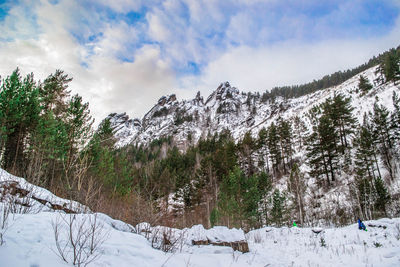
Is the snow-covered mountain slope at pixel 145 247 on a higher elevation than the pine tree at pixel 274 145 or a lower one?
lower

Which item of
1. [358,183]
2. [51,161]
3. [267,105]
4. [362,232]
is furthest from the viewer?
[267,105]

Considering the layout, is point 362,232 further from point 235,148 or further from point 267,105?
point 267,105

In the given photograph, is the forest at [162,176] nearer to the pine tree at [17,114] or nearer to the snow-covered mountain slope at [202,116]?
the pine tree at [17,114]

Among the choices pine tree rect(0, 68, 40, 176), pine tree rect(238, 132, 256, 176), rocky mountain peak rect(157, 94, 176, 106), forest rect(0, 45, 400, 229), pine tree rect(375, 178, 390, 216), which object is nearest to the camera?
forest rect(0, 45, 400, 229)

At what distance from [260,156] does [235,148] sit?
5904 mm

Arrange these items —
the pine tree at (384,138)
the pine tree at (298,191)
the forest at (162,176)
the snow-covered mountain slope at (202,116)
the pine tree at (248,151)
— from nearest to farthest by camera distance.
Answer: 1. the forest at (162,176)
2. the pine tree at (298,191)
3. the pine tree at (384,138)
4. the pine tree at (248,151)
5. the snow-covered mountain slope at (202,116)

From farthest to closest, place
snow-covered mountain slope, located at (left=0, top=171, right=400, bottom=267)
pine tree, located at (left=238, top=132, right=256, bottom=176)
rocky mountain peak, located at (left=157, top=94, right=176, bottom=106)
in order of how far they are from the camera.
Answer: rocky mountain peak, located at (left=157, top=94, right=176, bottom=106)
pine tree, located at (left=238, top=132, right=256, bottom=176)
snow-covered mountain slope, located at (left=0, top=171, right=400, bottom=267)

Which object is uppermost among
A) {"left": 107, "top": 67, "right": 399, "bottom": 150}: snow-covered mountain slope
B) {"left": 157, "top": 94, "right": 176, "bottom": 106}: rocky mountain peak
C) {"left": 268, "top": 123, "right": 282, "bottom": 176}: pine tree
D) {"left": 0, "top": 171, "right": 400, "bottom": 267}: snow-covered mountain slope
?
{"left": 157, "top": 94, "right": 176, "bottom": 106}: rocky mountain peak

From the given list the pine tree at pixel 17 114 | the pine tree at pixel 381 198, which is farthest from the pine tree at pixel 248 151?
the pine tree at pixel 17 114

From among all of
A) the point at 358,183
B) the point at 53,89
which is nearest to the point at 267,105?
the point at 358,183

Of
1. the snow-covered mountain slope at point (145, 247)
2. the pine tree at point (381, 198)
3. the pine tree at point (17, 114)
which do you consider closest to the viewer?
the snow-covered mountain slope at point (145, 247)

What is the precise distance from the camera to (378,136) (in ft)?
86.0

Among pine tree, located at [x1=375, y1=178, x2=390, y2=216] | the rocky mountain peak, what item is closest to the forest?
pine tree, located at [x1=375, y1=178, x2=390, y2=216]

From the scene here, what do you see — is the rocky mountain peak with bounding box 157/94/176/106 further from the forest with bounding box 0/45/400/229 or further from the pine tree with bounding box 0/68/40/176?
the pine tree with bounding box 0/68/40/176
